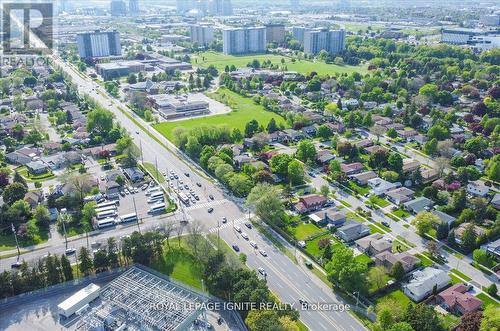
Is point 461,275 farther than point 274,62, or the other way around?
point 274,62

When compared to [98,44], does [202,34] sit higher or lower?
higher

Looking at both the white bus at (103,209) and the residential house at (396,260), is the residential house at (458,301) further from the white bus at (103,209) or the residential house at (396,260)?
the white bus at (103,209)

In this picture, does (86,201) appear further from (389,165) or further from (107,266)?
(389,165)

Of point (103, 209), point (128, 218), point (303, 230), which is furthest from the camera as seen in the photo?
point (103, 209)

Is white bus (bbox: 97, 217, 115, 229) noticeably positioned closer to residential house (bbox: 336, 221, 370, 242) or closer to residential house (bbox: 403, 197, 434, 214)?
residential house (bbox: 336, 221, 370, 242)

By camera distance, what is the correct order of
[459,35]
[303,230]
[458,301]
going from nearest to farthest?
[458,301] < [303,230] < [459,35]

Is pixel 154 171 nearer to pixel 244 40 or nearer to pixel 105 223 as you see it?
pixel 105 223

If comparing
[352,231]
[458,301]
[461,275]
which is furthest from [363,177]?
[458,301]

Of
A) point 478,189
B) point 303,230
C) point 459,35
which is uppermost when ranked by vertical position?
point 459,35
